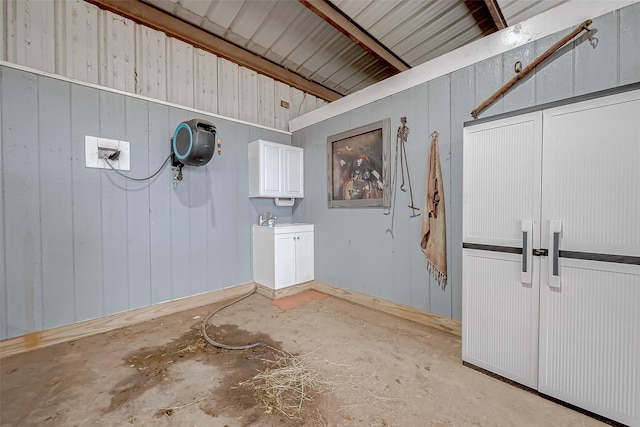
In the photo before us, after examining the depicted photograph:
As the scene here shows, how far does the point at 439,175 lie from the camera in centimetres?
245

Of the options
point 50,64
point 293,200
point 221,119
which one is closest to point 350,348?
point 293,200

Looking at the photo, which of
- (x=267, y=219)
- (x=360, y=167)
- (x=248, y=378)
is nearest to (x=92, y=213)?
(x=267, y=219)

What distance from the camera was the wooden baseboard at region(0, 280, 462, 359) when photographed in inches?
87.1

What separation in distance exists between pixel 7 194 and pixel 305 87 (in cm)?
392

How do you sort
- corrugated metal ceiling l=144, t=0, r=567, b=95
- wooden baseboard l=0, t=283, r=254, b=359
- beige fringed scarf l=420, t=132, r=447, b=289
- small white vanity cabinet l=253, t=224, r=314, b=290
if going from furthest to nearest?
1. small white vanity cabinet l=253, t=224, r=314, b=290
2. corrugated metal ceiling l=144, t=0, r=567, b=95
3. beige fringed scarf l=420, t=132, r=447, b=289
4. wooden baseboard l=0, t=283, r=254, b=359

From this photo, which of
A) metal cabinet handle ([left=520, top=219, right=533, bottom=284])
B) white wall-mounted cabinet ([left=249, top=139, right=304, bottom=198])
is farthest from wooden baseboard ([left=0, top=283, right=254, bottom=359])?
metal cabinet handle ([left=520, top=219, right=533, bottom=284])

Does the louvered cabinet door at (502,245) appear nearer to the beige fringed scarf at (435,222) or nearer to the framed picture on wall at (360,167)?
the beige fringed scarf at (435,222)

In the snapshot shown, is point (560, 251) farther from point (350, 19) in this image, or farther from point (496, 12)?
point (350, 19)

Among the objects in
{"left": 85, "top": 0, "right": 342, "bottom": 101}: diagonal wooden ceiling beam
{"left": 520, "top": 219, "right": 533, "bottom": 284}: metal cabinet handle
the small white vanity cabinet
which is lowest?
the small white vanity cabinet

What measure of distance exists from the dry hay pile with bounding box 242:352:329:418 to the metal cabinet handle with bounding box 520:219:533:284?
1.50 meters

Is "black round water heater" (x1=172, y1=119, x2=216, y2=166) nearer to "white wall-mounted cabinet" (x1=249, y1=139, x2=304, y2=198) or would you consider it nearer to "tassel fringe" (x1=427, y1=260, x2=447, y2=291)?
"white wall-mounted cabinet" (x1=249, y1=139, x2=304, y2=198)

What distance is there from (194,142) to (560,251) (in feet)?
10.3

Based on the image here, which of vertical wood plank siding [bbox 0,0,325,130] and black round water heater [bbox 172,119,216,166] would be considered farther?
black round water heater [bbox 172,119,216,166]

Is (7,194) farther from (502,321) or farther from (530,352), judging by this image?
(530,352)
